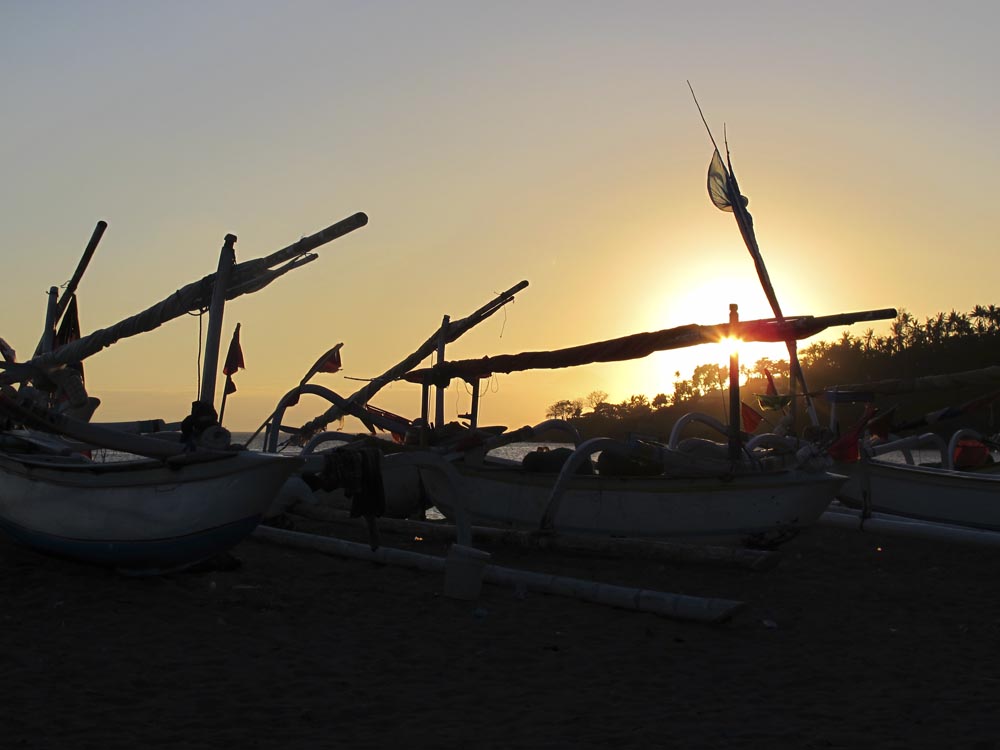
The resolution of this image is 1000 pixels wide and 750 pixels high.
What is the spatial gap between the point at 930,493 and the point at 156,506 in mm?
11919

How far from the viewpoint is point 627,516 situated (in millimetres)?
13297

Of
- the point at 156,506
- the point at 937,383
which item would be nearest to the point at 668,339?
the point at 937,383

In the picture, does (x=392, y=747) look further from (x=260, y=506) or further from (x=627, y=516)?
(x=627, y=516)

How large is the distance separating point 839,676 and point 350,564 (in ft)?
20.1

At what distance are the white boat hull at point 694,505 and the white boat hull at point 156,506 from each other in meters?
3.00

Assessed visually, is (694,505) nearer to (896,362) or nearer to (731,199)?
(731,199)

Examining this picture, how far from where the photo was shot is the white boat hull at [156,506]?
9422mm

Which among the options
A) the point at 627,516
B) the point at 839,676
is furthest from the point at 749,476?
the point at 839,676

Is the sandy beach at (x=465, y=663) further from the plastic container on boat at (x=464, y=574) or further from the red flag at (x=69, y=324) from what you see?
the red flag at (x=69, y=324)

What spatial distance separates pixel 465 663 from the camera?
24.7 ft

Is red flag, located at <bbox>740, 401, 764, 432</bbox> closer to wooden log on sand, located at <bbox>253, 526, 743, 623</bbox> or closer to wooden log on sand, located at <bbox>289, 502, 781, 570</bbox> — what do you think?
wooden log on sand, located at <bbox>289, 502, 781, 570</bbox>

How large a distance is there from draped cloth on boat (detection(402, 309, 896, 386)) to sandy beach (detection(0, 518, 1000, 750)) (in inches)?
144

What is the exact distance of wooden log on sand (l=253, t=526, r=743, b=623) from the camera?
8.91 meters

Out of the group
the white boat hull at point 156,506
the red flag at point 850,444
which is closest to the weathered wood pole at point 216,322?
the white boat hull at point 156,506
